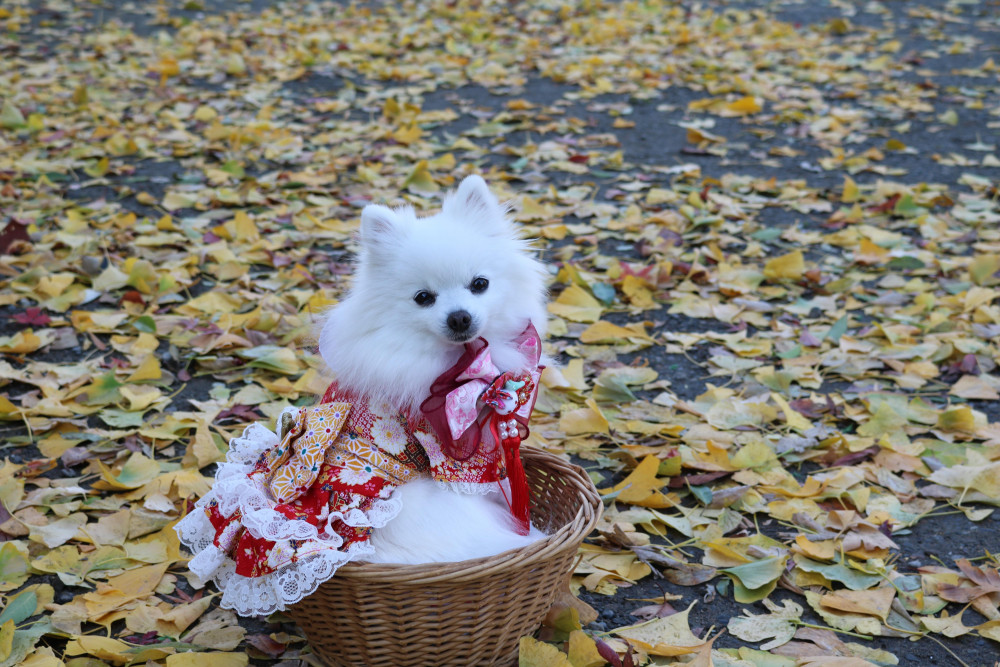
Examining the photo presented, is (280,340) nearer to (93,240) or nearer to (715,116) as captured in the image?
(93,240)

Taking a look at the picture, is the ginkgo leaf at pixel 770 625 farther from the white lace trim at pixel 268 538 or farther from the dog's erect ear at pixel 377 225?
the dog's erect ear at pixel 377 225

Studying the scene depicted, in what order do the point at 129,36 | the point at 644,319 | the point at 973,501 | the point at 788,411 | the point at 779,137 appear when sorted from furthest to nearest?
1. the point at 129,36
2. the point at 779,137
3. the point at 644,319
4. the point at 788,411
5. the point at 973,501

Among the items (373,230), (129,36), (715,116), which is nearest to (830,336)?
(373,230)

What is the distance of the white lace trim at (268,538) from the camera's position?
1832 millimetres

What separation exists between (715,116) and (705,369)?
343 cm

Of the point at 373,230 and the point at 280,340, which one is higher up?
the point at 373,230

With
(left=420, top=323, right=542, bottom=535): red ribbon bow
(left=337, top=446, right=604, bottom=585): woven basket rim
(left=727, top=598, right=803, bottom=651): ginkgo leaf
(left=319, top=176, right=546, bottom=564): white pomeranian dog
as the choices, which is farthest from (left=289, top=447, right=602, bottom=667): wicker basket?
(left=727, top=598, right=803, bottom=651): ginkgo leaf

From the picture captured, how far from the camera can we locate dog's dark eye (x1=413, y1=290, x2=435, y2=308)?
82.8 inches

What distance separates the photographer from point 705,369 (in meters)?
3.47

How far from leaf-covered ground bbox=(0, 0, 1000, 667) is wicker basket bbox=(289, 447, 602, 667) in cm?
13

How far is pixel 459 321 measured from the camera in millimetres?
2035

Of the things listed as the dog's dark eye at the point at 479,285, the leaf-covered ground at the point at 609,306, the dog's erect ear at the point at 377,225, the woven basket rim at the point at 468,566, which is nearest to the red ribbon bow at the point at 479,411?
the dog's dark eye at the point at 479,285

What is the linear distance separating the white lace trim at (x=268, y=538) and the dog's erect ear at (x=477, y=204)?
2.44 ft

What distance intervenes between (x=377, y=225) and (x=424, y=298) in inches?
8.5
